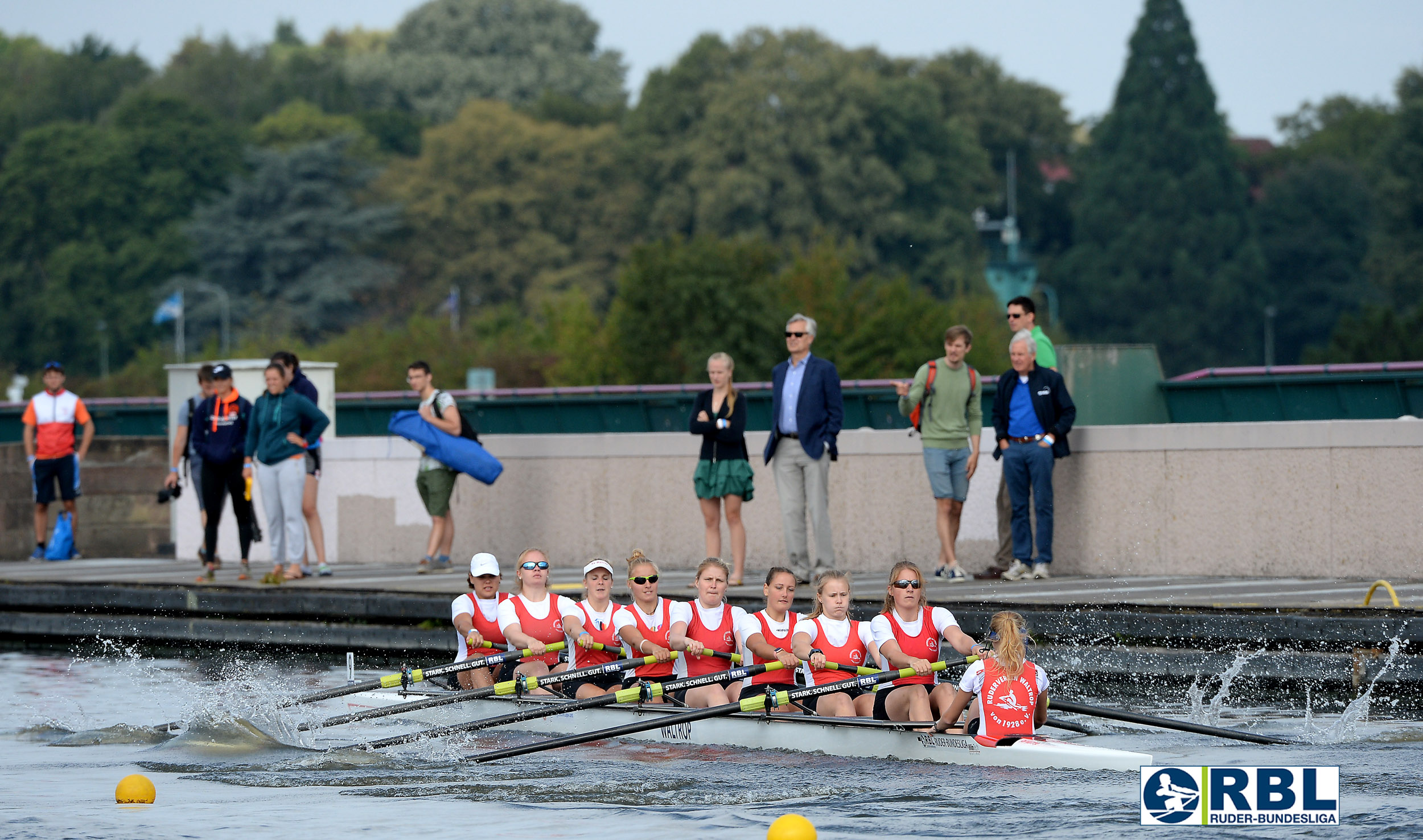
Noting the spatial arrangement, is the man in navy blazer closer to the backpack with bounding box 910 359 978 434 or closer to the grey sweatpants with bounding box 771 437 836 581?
the grey sweatpants with bounding box 771 437 836 581

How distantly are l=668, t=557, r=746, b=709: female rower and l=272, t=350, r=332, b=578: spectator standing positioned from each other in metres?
5.78

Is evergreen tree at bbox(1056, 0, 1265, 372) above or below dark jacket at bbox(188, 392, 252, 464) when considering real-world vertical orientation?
above

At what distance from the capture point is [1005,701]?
384 inches

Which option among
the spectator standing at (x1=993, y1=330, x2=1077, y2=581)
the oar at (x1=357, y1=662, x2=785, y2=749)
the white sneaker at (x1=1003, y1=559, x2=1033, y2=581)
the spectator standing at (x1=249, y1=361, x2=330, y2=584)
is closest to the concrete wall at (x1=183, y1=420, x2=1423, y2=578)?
the white sneaker at (x1=1003, y1=559, x2=1033, y2=581)

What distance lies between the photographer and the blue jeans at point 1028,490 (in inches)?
566

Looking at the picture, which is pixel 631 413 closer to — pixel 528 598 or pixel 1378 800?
pixel 528 598

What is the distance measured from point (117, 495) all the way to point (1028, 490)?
12.1m

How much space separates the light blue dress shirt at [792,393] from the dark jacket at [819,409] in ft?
0.07

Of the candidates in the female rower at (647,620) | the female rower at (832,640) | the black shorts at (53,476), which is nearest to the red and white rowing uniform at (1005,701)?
the female rower at (832,640)

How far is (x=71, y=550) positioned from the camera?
21375 millimetres

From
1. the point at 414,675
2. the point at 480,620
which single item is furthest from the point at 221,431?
the point at 414,675

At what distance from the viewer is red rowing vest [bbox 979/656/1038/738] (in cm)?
975
